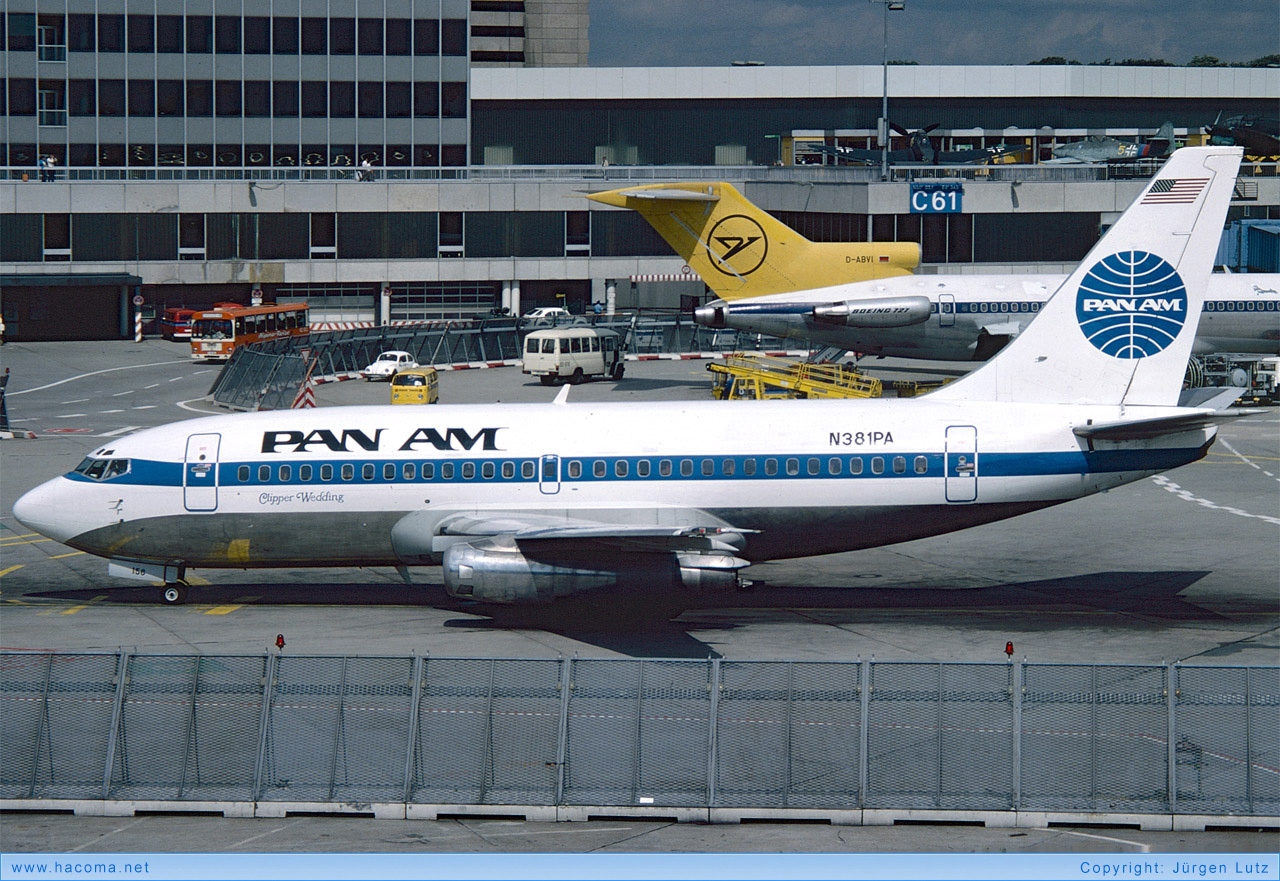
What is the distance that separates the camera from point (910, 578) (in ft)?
127

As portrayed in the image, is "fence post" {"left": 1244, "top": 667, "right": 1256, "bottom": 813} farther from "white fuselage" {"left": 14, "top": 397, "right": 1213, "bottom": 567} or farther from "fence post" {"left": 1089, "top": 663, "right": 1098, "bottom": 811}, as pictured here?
"white fuselage" {"left": 14, "top": 397, "right": 1213, "bottom": 567}

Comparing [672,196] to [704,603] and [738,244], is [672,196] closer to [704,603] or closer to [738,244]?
[738,244]

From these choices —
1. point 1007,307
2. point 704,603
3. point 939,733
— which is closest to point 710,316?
point 1007,307

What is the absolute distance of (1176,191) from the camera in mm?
33625

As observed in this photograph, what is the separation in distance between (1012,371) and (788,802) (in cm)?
1625

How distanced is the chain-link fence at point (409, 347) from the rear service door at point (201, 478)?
32.3m

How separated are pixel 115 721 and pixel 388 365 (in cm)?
5911

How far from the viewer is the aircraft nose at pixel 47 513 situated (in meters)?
34.4

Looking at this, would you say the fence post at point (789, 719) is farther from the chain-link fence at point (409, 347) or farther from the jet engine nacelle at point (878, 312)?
the chain-link fence at point (409, 347)

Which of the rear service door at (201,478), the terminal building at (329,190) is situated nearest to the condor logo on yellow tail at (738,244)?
the terminal building at (329,190)

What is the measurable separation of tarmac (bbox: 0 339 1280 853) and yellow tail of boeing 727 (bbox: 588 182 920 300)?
22587 millimetres

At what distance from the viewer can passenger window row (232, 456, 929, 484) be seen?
33375mm

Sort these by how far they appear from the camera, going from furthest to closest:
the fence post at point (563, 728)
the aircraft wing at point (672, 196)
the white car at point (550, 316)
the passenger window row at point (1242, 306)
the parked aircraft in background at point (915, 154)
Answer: the parked aircraft in background at point (915, 154) < the white car at point (550, 316) < the passenger window row at point (1242, 306) < the aircraft wing at point (672, 196) < the fence post at point (563, 728)

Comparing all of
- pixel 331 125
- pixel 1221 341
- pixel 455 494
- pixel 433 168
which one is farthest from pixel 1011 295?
pixel 331 125
